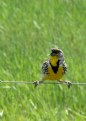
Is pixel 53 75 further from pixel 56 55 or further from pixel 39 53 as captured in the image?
pixel 39 53

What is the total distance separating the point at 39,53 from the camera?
22.1 ft

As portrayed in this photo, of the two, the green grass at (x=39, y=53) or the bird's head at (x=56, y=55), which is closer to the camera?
the bird's head at (x=56, y=55)

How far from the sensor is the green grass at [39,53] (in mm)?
5707

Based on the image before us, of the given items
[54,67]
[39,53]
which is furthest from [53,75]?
[39,53]

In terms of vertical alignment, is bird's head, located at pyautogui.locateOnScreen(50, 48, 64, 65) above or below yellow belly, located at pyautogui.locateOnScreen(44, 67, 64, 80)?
above

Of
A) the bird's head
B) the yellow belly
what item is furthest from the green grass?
the bird's head

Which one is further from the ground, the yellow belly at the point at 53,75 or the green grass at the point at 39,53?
the green grass at the point at 39,53

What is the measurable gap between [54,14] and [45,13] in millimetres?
111

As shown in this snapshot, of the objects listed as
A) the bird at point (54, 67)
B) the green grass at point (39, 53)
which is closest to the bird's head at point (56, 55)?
the bird at point (54, 67)

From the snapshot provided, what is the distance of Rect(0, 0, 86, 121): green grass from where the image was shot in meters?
5.71

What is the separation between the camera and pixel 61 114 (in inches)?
223

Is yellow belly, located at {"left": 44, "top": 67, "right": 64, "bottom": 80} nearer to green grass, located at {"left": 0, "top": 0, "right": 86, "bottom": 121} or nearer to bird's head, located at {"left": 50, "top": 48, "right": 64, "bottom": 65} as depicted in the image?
bird's head, located at {"left": 50, "top": 48, "right": 64, "bottom": 65}

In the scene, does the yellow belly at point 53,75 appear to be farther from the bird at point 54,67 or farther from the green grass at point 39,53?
the green grass at point 39,53

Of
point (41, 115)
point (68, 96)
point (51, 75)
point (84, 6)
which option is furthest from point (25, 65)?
point (84, 6)
